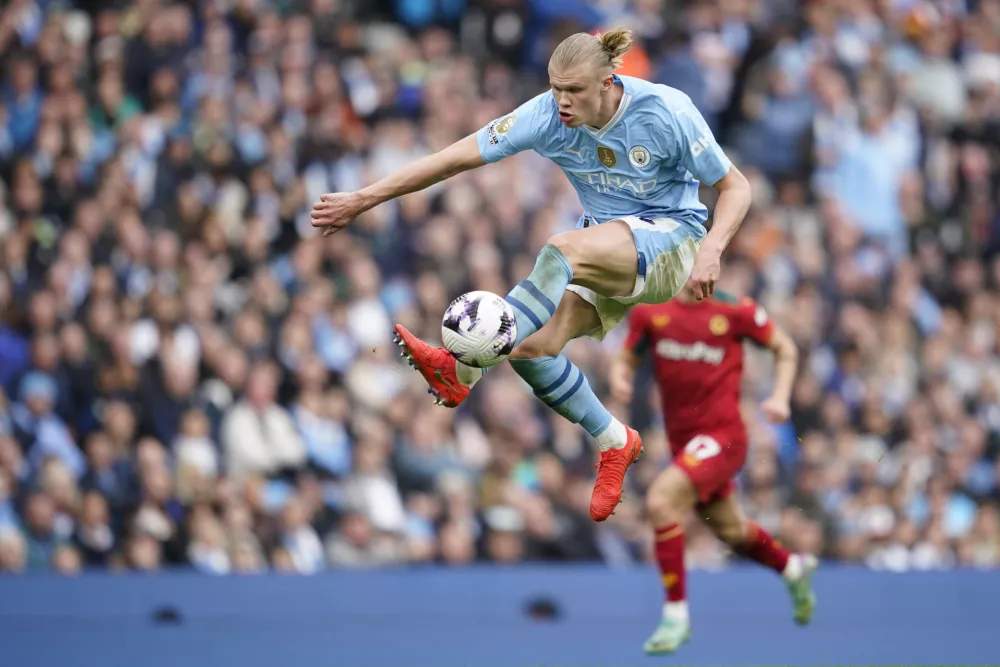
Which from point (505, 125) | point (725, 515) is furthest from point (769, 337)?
point (505, 125)

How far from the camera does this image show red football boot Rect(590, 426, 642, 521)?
8039 millimetres

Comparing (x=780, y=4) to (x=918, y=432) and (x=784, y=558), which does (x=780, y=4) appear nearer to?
(x=918, y=432)

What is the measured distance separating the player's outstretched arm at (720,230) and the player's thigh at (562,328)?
931mm

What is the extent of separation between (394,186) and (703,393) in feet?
9.85

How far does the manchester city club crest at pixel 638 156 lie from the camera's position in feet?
25.6

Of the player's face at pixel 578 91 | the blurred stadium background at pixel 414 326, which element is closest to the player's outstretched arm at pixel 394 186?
the player's face at pixel 578 91

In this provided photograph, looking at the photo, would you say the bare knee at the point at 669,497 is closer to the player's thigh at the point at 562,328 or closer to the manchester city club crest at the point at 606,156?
the player's thigh at the point at 562,328

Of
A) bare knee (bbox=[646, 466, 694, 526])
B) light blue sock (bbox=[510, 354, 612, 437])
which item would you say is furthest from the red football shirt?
light blue sock (bbox=[510, 354, 612, 437])

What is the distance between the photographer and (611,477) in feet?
27.0

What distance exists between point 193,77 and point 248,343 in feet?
9.28

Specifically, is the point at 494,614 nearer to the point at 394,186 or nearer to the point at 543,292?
the point at 543,292

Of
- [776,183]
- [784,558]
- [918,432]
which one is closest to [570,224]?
[776,183]

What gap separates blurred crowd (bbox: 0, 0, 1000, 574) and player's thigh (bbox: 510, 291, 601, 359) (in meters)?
3.53

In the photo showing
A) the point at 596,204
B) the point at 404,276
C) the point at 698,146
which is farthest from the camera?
the point at 404,276
